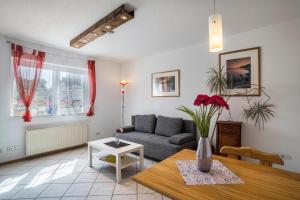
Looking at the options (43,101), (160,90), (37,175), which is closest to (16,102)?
(43,101)

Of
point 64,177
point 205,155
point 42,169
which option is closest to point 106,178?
point 64,177

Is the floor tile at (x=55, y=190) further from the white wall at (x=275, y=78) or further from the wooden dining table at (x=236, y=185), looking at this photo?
the white wall at (x=275, y=78)

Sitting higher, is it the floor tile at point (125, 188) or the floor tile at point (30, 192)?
the floor tile at point (30, 192)

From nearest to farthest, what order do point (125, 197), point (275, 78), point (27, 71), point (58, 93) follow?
1. point (125, 197)
2. point (275, 78)
3. point (27, 71)
4. point (58, 93)

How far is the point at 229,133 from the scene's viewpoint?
2783 mm

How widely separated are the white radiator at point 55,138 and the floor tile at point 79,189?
1.63 metres

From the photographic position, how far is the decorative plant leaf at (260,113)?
107 inches

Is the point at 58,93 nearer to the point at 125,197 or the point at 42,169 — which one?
the point at 42,169

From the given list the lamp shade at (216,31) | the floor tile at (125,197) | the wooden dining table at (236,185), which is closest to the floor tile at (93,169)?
the floor tile at (125,197)

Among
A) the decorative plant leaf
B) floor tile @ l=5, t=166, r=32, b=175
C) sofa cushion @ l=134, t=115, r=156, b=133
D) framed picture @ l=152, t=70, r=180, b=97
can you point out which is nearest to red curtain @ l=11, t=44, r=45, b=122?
floor tile @ l=5, t=166, r=32, b=175

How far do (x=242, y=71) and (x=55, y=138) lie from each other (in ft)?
13.8

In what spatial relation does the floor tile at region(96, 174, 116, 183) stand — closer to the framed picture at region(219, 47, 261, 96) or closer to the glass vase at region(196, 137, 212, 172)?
the glass vase at region(196, 137, 212, 172)

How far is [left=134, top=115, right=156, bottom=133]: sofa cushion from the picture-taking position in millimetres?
4031

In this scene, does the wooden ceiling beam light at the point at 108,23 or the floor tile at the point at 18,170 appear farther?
the floor tile at the point at 18,170
